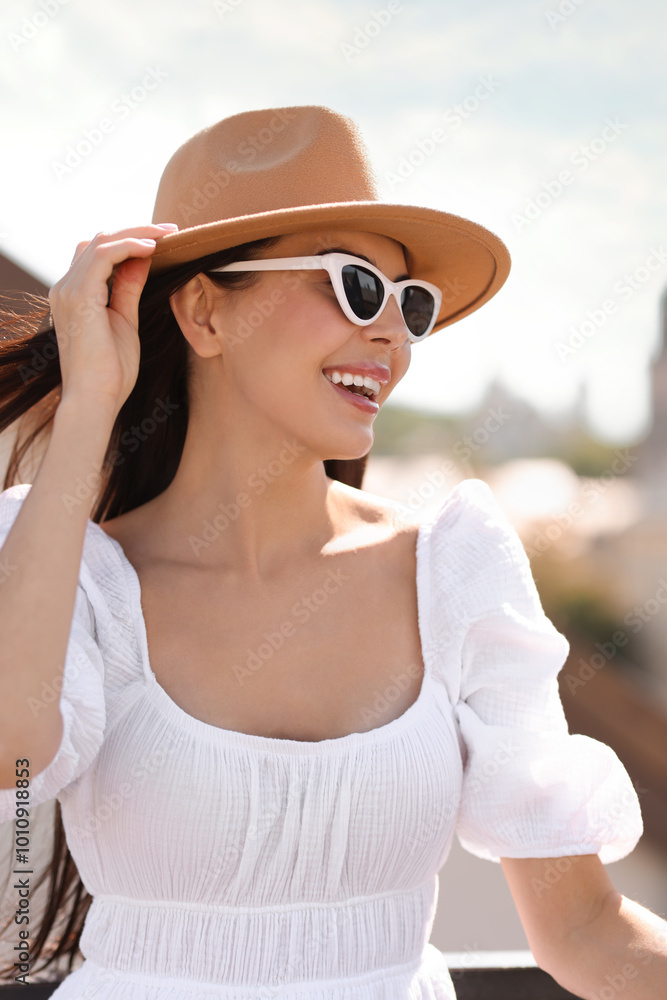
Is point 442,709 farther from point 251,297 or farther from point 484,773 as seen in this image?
point 251,297

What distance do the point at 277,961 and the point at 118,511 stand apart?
1.08m

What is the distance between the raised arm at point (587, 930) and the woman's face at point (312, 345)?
0.86 m

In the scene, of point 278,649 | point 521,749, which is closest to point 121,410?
point 278,649

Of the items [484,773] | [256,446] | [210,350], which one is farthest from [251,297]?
[484,773]

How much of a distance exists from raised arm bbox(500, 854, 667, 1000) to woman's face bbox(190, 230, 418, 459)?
0.86 meters

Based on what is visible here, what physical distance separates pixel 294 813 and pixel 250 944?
242mm

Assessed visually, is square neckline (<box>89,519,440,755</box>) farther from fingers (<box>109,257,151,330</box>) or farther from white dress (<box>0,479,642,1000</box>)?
fingers (<box>109,257,151,330</box>)

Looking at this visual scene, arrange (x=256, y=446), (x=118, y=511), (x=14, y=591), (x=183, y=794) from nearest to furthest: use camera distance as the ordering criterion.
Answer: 1. (x=14, y=591)
2. (x=183, y=794)
3. (x=256, y=446)
4. (x=118, y=511)

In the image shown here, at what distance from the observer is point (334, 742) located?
170 cm

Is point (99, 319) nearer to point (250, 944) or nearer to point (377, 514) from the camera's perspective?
point (377, 514)

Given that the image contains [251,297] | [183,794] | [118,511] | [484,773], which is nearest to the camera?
[183,794]

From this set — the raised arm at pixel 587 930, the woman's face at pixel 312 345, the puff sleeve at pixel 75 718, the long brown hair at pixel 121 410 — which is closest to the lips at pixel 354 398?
the woman's face at pixel 312 345

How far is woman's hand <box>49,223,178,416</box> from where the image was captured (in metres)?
1.66

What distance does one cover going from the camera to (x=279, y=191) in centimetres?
183
